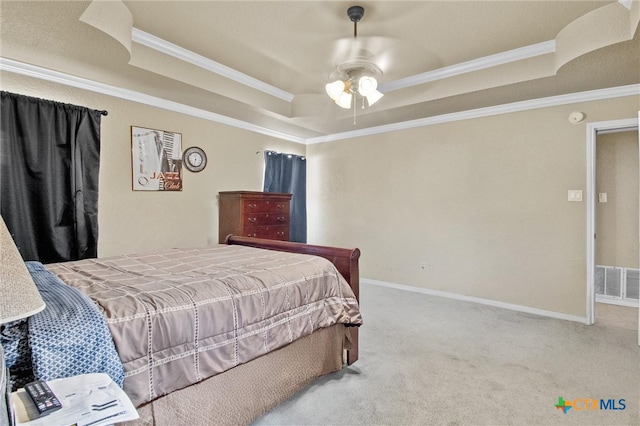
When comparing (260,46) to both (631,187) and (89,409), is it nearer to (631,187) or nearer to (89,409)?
(89,409)

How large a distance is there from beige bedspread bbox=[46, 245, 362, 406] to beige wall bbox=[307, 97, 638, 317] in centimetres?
241

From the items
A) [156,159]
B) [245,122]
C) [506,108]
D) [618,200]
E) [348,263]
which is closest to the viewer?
[348,263]

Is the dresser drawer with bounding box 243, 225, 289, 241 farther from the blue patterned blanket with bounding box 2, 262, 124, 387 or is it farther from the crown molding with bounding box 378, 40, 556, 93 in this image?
the blue patterned blanket with bounding box 2, 262, 124, 387

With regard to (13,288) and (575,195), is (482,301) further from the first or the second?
(13,288)

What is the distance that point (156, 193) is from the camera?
3.57m

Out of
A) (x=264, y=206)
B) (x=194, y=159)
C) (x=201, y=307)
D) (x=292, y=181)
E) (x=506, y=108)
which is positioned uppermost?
(x=506, y=108)

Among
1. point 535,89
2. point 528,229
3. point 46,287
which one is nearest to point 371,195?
point 528,229

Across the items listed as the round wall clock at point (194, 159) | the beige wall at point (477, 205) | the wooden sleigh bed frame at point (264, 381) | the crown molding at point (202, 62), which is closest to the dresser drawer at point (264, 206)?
the round wall clock at point (194, 159)

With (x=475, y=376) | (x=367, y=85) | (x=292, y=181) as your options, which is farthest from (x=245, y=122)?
(x=475, y=376)

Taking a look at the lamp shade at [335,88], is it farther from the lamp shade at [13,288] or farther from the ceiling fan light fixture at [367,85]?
the lamp shade at [13,288]

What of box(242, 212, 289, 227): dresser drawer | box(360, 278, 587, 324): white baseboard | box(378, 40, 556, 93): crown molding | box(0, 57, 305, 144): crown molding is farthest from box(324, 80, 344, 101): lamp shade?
box(360, 278, 587, 324): white baseboard

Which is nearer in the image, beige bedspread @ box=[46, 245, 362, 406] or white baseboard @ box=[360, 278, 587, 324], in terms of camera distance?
beige bedspread @ box=[46, 245, 362, 406]

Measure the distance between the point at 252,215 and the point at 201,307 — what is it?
253 centimetres

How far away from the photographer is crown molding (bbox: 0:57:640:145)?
2762 mm
